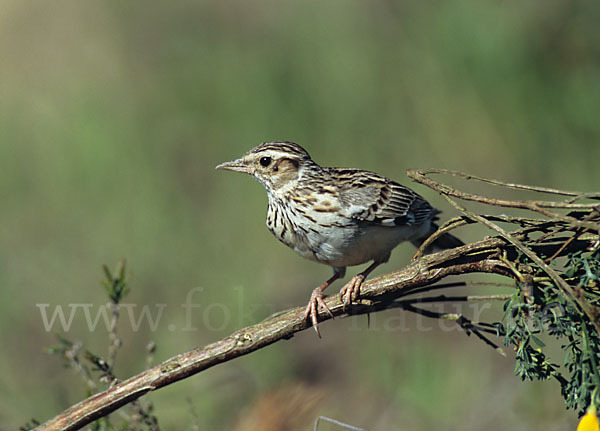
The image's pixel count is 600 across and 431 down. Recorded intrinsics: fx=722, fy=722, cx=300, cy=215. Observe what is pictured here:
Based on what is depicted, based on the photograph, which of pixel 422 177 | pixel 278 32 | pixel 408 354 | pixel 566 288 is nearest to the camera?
pixel 566 288

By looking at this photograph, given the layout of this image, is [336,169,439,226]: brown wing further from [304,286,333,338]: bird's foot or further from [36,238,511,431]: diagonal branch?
[36,238,511,431]: diagonal branch

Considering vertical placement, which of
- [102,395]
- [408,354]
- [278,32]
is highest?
[278,32]

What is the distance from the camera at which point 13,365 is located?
634 cm

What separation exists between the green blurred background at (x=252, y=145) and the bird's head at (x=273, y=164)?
1.53 metres

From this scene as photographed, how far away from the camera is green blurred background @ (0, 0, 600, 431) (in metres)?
5.91

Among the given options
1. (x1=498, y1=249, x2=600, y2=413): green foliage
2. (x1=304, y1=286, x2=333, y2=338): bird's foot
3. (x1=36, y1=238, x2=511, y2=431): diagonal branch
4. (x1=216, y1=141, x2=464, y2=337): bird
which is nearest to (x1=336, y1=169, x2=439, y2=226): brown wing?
(x1=216, y1=141, x2=464, y2=337): bird

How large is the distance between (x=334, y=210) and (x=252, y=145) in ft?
12.1

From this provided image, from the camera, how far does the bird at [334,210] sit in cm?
438

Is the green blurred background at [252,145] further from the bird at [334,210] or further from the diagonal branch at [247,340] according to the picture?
the diagonal branch at [247,340]

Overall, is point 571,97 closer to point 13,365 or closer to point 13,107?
point 13,365

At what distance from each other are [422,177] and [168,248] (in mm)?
4650

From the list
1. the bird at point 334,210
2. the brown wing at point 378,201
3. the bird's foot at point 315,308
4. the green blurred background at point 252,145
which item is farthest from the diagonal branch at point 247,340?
the green blurred background at point 252,145

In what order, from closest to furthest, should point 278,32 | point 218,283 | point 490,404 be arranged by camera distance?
1. point 490,404
2. point 218,283
3. point 278,32

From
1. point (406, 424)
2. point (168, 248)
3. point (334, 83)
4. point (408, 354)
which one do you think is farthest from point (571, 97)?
point (168, 248)
